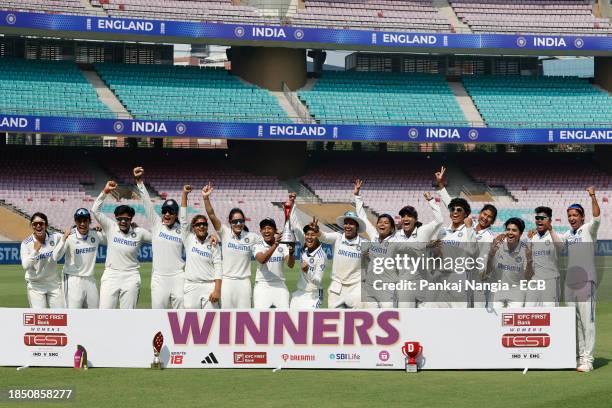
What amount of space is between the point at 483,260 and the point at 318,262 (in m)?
2.42

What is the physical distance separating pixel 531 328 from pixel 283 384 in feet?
11.8

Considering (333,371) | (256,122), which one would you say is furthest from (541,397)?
(256,122)

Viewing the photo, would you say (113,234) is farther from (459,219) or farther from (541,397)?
(541,397)

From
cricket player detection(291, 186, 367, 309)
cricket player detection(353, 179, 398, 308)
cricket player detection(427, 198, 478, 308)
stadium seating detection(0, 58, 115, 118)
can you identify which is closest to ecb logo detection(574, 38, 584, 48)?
stadium seating detection(0, 58, 115, 118)

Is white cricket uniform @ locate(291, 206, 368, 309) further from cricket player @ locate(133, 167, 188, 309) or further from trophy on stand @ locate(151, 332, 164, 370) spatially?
trophy on stand @ locate(151, 332, 164, 370)

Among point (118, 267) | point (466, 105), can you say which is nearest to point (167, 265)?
point (118, 267)

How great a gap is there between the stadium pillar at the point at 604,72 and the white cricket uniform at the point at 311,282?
41661mm

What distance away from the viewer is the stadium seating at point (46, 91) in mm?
43844

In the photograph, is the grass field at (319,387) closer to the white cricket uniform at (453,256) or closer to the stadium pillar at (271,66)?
the white cricket uniform at (453,256)

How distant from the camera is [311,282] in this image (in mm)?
14891

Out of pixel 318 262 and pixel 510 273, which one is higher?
pixel 318 262

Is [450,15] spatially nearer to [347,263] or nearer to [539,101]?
[539,101]

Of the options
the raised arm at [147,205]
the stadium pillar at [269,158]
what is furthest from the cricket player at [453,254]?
the stadium pillar at [269,158]

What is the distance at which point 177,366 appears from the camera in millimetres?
14344
